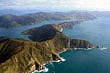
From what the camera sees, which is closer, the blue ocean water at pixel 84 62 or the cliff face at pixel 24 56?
the cliff face at pixel 24 56

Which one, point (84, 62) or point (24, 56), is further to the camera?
point (84, 62)

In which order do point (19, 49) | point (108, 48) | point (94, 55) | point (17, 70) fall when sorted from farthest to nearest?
A: point (108, 48), point (94, 55), point (19, 49), point (17, 70)

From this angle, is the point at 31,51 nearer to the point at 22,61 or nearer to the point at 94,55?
the point at 22,61

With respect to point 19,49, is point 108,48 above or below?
below

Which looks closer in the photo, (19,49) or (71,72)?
(71,72)

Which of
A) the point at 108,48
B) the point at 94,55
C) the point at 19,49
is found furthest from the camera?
the point at 108,48

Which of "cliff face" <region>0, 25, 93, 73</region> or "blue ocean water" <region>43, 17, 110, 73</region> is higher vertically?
"cliff face" <region>0, 25, 93, 73</region>

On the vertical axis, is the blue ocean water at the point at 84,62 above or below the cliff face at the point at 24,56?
below

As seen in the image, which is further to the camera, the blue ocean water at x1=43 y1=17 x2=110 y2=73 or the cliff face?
the blue ocean water at x1=43 y1=17 x2=110 y2=73

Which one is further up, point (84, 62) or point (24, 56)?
point (24, 56)

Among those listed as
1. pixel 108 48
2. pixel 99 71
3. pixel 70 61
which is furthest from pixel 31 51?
pixel 108 48
